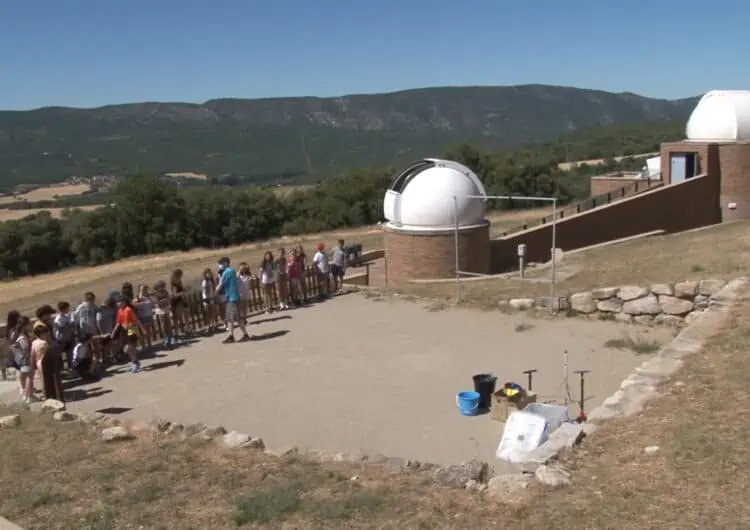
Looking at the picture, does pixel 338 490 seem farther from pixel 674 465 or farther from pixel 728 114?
pixel 728 114

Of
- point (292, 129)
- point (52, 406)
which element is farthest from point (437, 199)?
point (292, 129)

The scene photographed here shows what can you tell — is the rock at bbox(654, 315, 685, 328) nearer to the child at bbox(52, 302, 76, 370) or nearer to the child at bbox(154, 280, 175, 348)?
the child at bbox(154, 280, 175, 348)

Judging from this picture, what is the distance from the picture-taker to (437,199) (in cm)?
1914

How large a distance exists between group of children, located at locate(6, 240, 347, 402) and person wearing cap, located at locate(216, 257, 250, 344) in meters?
0.10

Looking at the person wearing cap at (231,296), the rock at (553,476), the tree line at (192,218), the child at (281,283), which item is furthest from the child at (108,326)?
the tree line at (192,218)

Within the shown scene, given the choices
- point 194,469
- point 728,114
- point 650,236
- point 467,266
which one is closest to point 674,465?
point 194,469

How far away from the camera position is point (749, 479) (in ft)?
18.6

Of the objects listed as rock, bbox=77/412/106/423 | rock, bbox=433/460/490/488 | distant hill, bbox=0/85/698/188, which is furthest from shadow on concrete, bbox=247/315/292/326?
distant hill, bbox=0/85/698/188

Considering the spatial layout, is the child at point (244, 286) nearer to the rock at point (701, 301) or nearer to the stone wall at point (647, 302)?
the stone wall at point (647, 302)

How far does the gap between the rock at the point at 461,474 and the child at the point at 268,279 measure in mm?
8909

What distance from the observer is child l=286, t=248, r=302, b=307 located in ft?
50.1

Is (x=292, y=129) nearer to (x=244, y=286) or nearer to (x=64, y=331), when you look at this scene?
(x=244, y=286)

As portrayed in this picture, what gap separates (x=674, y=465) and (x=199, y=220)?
45.4 metres

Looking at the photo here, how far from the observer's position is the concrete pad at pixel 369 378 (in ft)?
28.2
